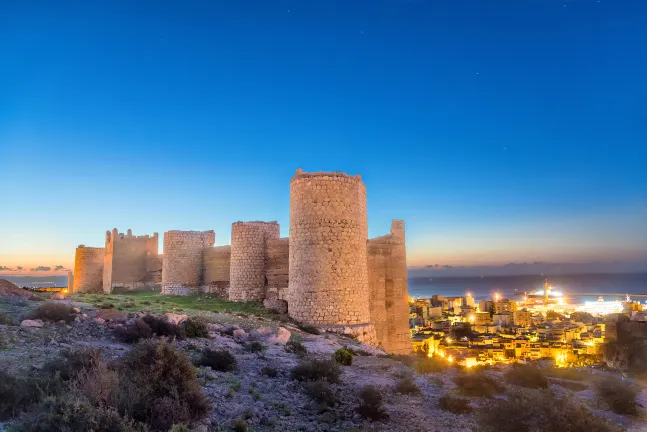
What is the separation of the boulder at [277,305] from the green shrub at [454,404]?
12.2 metres

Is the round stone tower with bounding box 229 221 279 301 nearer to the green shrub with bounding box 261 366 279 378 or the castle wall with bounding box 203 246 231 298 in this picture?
the castle wall with bounding box 203 246 231 298

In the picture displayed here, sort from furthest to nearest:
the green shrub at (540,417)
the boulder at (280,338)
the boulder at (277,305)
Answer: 1. the boulder at (277,305)
2. the boulder at (280,338)
3. the green shrub at (540,417)

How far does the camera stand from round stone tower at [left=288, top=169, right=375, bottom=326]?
16.9 m

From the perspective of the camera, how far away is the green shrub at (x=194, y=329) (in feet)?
37.6

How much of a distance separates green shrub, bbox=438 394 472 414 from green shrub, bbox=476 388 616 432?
683 millimetres

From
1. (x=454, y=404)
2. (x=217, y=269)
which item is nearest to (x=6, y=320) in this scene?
(x=454, y=404)

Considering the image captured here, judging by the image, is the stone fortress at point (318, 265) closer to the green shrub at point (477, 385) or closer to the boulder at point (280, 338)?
the boulder at point (280, 338)

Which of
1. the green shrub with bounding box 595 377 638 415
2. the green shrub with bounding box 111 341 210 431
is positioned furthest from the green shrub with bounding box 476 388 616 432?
the green shrub with bounding box 111 341 210 431

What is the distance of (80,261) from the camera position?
36625mm

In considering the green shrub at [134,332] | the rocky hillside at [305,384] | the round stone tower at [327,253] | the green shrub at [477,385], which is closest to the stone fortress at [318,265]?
the round stone tower at [327,253]

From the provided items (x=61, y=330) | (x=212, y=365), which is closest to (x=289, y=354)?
(x=212, y=365)

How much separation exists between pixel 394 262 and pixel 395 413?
1295 centimetres

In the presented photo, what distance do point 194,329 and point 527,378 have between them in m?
8.28

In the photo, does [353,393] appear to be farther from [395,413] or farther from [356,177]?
[356,177]
